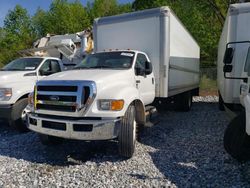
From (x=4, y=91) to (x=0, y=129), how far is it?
159 cm

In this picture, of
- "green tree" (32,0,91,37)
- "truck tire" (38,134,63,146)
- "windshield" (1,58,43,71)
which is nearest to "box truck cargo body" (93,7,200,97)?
"windshield" (1,58,43,71)

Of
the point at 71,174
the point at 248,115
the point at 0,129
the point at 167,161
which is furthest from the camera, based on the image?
the point at 0,129

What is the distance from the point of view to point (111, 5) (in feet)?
161

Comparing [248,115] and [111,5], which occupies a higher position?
[111,5]

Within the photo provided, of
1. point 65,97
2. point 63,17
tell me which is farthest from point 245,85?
point 63,17

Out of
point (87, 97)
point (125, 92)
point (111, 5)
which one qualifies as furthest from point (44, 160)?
point (111, 5)

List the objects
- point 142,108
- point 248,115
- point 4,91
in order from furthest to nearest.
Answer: point 4,91 < point 142,108 < point 248,115

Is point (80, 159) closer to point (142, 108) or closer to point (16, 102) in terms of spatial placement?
point (142, 108)

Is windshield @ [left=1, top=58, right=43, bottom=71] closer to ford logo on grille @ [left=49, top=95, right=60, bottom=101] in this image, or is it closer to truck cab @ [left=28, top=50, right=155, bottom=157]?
truck cab @ [left=28, top=50, right=155, bottom=157]

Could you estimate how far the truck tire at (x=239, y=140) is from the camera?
16.6 feet

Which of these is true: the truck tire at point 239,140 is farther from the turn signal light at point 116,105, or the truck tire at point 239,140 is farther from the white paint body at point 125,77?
the turn signal light at point 116,105

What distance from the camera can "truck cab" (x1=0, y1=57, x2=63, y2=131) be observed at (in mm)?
7434

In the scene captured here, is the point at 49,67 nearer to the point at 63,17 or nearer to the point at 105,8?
the point at 63,17

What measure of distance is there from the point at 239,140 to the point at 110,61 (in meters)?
3.37
